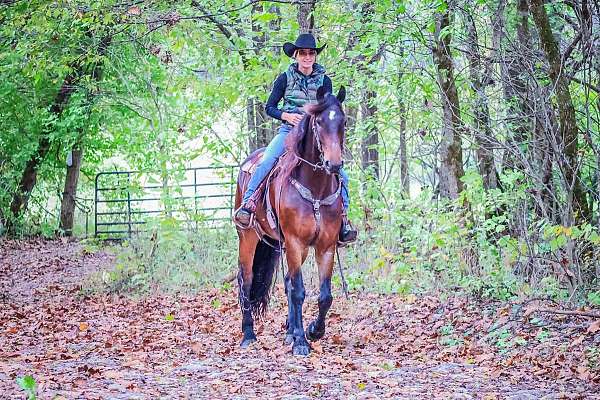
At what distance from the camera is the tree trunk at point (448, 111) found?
37.9 ft

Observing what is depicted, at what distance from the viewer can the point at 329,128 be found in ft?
27.8

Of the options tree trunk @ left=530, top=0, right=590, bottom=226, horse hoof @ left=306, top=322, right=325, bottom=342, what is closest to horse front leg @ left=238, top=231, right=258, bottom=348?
horse hoof @ left=306, top=322, right=325, bottom=342

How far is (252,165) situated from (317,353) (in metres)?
2.56

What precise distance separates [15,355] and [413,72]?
714 centimetres

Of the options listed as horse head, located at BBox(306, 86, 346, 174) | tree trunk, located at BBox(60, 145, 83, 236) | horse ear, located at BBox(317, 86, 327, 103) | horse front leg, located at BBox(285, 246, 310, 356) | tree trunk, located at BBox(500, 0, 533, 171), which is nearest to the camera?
horse head, located at BBox(306, 86, 346, 174)

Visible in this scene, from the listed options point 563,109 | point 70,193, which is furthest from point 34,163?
point 563,109

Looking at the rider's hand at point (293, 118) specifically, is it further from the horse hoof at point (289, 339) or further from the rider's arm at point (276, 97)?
the horse hoof at point (289, 339)

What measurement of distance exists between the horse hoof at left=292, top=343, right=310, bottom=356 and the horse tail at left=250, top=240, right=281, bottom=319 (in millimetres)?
1867

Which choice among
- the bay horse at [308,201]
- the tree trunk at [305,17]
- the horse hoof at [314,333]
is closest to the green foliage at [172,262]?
the tree trunk at [305,17]

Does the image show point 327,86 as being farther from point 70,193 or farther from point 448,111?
point 70,193

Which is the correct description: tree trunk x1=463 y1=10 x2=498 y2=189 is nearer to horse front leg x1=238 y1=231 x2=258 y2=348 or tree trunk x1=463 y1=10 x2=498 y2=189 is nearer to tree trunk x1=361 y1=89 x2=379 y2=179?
tree trunk x1=361 y1=89 x2=379 y2=179

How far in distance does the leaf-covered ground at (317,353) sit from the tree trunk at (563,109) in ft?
4.73

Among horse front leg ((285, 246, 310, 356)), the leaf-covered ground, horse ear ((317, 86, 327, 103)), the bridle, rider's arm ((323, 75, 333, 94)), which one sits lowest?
the leaf-covered ground

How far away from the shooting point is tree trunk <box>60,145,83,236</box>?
25.6 metres
